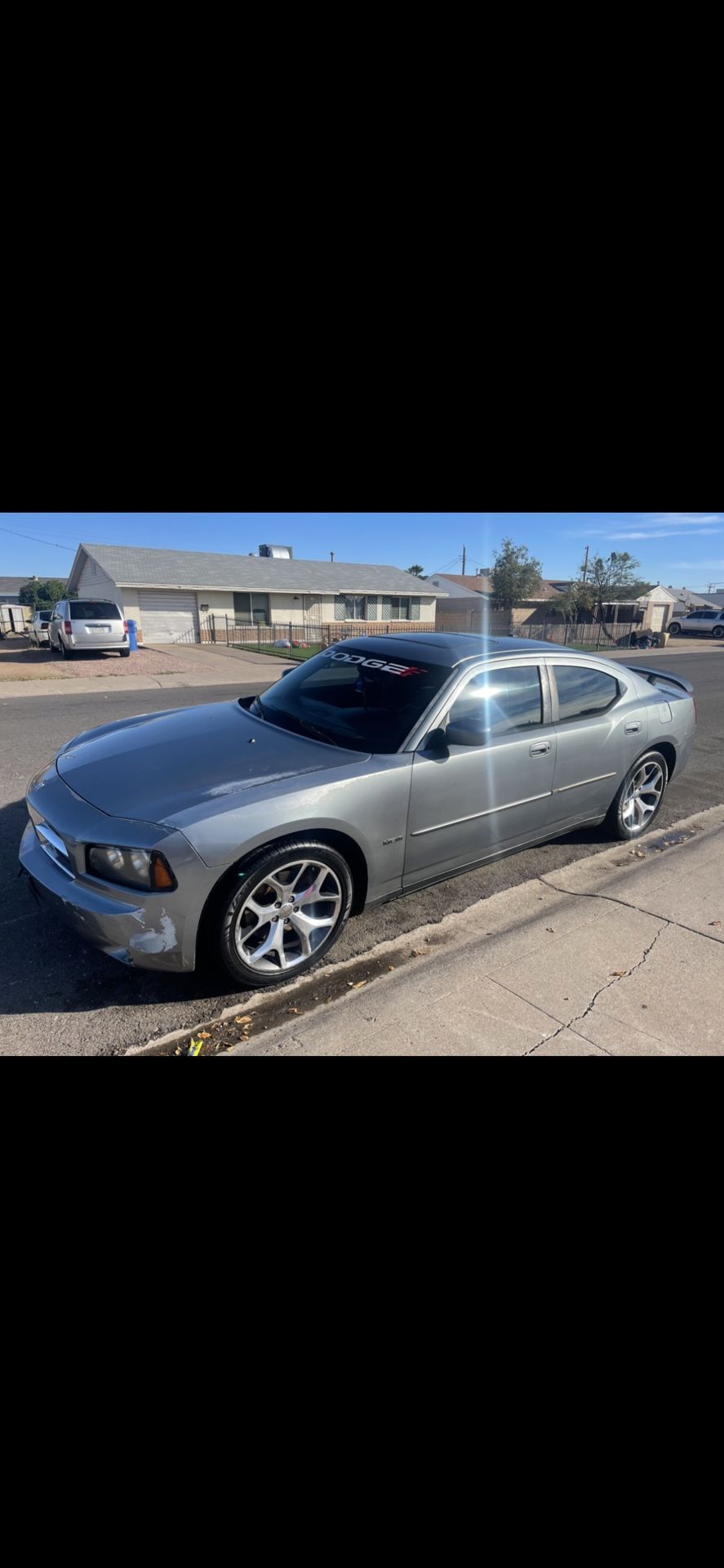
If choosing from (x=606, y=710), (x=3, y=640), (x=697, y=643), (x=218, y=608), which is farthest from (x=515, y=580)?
(x=606, y=710)

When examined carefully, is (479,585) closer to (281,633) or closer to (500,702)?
(281,633)

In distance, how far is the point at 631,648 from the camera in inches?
1101

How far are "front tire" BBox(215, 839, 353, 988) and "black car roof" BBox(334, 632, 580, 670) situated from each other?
4.51 feet

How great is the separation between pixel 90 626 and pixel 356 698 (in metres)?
14.6

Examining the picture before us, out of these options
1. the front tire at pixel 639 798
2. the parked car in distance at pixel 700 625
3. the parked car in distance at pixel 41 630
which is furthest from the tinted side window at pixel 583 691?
the parked car in distance at pixel 700 625

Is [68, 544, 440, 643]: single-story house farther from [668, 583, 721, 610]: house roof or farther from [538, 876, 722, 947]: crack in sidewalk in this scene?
[668, 583, 721, 610]: house roof

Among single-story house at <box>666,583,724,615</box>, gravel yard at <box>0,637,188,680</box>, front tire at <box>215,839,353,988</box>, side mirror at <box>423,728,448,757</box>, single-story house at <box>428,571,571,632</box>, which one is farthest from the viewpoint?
single-story house at <box>666,583,724,615</box>

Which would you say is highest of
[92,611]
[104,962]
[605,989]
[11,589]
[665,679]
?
[11,589]

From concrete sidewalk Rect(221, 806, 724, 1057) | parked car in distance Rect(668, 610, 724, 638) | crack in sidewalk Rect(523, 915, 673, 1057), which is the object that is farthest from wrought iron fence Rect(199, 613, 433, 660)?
crack in sidewalk Rect(523, 915, 673, 1057)

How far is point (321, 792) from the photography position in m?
2.62

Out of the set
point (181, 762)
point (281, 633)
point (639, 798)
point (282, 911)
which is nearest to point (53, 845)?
point (181, 762)

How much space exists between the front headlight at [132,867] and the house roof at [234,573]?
2404 centimetres

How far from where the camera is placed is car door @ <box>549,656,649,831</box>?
3.77 metres
